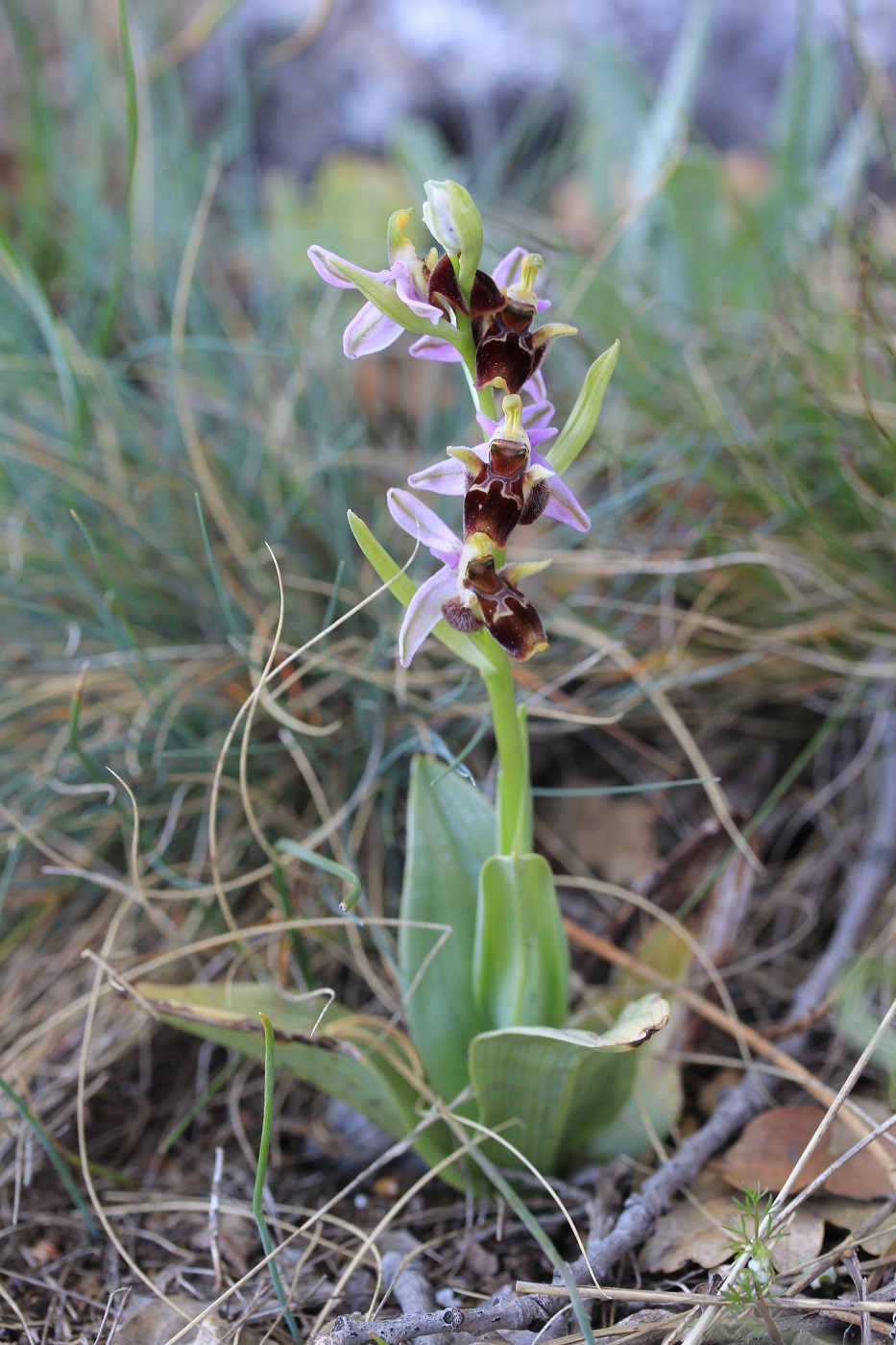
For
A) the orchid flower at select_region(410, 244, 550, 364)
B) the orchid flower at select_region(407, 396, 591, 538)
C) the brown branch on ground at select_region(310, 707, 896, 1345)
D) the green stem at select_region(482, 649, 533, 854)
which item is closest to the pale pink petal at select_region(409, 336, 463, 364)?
the orchid flower at select_region(410, 244, 550, 364)

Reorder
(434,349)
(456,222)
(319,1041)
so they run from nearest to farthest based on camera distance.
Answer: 1. (456,222)
2. (434,349)
3. (319,1041)

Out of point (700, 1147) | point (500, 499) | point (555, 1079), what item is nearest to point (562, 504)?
point (500, 499)

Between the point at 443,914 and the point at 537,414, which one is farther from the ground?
the point at 537,414

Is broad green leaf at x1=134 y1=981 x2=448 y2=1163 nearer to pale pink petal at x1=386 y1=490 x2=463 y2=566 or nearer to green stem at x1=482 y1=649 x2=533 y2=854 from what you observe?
green stem at x1=482 y1=649 x2=533 y2=854

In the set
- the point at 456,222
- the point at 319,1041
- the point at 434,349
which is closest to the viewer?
the point at 456,222

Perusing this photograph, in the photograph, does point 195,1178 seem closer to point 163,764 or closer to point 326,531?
point 163,764

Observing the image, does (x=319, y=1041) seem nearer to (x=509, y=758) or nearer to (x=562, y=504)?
(x=509, y=758)

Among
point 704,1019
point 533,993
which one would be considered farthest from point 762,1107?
point 533,993
